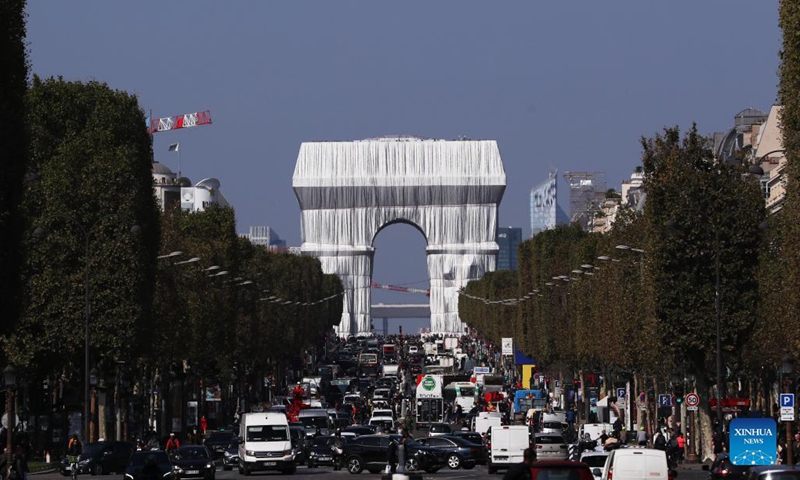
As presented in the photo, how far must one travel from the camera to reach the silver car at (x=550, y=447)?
64688mm

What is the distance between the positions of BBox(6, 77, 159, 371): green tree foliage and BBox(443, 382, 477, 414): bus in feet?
153

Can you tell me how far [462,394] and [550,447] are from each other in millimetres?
50508

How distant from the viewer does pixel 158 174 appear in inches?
7333

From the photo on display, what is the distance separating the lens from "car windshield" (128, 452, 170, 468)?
170 feet

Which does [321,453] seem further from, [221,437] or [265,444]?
[265,444]

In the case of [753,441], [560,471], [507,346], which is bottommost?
[560,471]

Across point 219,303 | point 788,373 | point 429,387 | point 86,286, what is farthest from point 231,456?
point 429,387

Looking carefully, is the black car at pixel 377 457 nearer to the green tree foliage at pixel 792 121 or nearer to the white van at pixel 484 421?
the green tree foliage at pixel 792 121

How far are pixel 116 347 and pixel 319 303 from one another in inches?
4286

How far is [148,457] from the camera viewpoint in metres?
51.4

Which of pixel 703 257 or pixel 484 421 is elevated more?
pixel 703 257

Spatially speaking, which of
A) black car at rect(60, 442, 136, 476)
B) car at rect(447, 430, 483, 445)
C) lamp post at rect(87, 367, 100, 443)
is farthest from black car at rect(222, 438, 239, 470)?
black car at rect(60, 442, 136, 476)

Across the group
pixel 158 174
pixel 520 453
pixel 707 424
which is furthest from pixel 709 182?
pixel 158 174

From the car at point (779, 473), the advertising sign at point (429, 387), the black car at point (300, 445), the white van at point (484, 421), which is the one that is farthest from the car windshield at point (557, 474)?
the advertising sign at point (429, 387)
